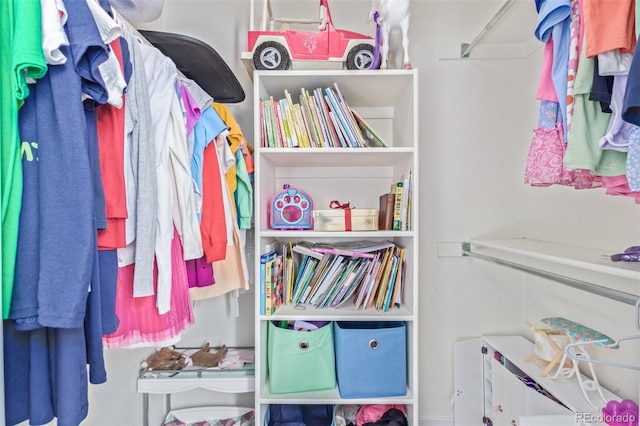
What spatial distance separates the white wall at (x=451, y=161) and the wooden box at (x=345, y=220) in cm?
48

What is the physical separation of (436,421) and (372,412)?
558mm

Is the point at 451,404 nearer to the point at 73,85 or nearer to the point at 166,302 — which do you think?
the point at 166,302

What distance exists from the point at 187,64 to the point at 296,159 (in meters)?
0.57

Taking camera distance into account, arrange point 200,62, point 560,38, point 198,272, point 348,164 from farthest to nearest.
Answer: point 348,164
point 200,62
point 198,272
point 560,38

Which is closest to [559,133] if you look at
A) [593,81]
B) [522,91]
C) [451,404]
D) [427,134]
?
[593,81]

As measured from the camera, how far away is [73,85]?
2.11 ft

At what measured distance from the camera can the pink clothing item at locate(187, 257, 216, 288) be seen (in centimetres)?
114

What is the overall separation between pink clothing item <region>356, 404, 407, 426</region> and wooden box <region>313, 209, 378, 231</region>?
773 millimetres

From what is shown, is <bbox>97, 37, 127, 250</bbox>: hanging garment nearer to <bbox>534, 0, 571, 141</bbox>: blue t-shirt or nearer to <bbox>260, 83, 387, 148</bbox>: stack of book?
<bbox>260, 83, 387, 148</bbox>: stack of book

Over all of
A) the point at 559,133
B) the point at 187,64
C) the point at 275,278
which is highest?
the point at 187,64

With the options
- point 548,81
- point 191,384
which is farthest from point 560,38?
point 191,384

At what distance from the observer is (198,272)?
3.78 feet

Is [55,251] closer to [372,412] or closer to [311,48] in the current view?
[311,48]

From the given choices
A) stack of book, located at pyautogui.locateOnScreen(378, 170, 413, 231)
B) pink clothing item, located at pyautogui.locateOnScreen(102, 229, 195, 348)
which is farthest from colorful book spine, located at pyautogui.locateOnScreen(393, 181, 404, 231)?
pink clothing item, located at pyautogui.locateOnScreen(102, 229, 195, 348)
